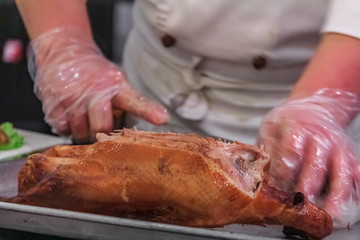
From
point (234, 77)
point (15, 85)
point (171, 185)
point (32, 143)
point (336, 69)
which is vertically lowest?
point (15, 85)

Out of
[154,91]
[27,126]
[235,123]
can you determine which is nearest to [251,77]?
[235,123]

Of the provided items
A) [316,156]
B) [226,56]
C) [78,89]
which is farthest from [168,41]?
[316,156]

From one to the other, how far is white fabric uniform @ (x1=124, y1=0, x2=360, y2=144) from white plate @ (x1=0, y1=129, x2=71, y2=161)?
0.43 m

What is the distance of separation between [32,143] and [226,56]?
28.5 inches

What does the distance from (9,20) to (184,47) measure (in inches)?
64.5

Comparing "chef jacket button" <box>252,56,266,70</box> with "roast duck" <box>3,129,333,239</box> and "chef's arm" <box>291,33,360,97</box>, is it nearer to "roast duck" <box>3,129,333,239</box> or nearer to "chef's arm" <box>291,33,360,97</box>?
"chef's arm" <box>291,33,360,97</box>

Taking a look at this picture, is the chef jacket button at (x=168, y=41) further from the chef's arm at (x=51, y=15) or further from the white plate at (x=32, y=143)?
the white plate at (x=32, y=143)

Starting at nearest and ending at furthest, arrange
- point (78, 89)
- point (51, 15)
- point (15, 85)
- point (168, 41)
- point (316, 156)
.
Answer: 1. point (316, 156)
2. point (78, 89)
3. point (51, 15)
4. point (168, 41)
5. point (15, 85)

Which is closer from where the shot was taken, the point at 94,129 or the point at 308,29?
the point at 94,129

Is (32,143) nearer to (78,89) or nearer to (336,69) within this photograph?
(78,89)

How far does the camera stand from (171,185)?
102 centimetres

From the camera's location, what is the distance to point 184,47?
186 cm

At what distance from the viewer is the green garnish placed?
1716 mm

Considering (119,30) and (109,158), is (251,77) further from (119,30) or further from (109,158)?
(119,30)
